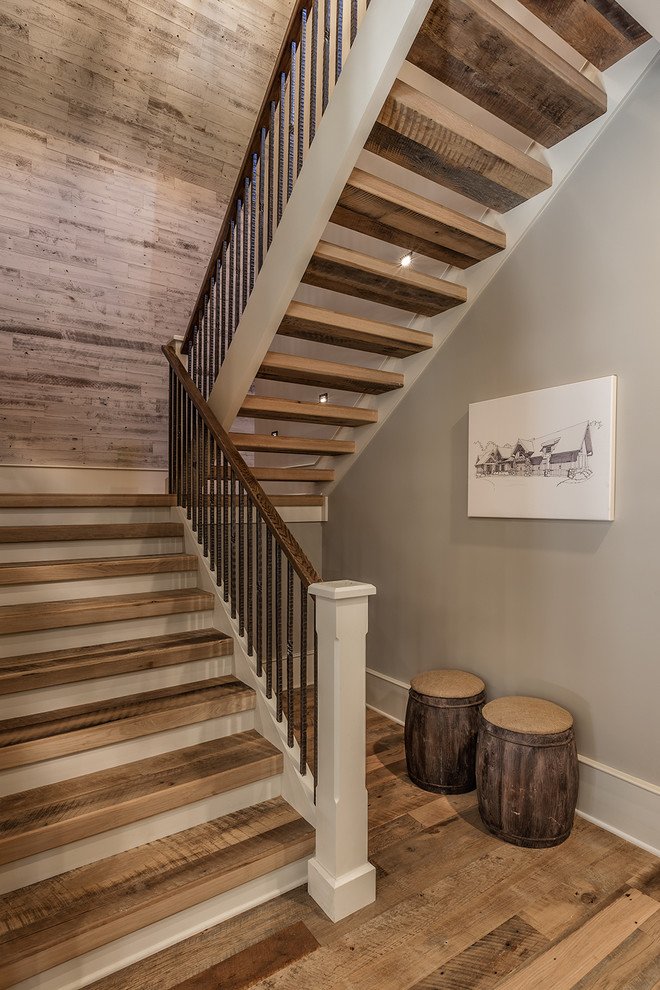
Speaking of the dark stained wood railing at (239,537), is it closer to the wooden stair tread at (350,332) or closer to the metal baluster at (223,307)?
the metal baluster at (223,307)

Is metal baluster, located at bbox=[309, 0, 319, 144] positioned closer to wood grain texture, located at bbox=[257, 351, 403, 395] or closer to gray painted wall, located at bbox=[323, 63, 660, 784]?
wood grain texture, located at bbox=[257, 351, 403, 395]

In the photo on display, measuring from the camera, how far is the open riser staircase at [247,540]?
A: 1.74 m

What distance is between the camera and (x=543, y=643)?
2.52 meters

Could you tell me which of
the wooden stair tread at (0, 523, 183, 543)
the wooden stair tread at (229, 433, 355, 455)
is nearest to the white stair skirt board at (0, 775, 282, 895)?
the wooden stair tread at (0, 523, 183, 543)

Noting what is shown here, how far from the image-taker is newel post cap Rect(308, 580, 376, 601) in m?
1.74

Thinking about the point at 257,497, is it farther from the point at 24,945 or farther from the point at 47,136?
the point at 47,136

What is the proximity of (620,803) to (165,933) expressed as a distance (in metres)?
1.77

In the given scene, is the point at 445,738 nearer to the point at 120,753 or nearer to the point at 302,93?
the point at 120,753

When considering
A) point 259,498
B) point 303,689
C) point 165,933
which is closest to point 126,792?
point 165,933

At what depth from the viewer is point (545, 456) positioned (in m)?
2.46

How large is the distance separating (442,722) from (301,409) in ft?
5.93

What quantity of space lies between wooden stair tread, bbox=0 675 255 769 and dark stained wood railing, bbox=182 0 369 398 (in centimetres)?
179

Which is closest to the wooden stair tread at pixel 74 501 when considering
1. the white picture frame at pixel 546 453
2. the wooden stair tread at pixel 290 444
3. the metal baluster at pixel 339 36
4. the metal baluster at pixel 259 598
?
the wooden stair tread at pixel 290 444

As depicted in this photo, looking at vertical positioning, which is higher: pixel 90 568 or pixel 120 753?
pixel 90 568
